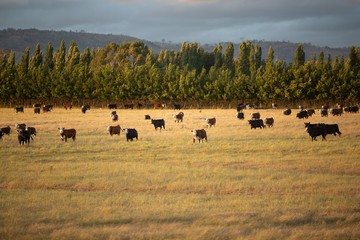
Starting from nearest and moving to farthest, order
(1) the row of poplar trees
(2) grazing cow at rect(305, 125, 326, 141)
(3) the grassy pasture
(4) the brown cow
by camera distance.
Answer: (3) the grassy pasture → (2) grazing cow at rect(305, 125, 326, 141) → (4) the brown cow → (1) the row of poplar trees

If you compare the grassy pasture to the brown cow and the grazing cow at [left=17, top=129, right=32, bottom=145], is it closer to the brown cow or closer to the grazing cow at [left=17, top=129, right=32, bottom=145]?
the grazing cow at [left=17, top=129, right=32, bottom=145]

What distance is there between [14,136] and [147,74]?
71940 mm

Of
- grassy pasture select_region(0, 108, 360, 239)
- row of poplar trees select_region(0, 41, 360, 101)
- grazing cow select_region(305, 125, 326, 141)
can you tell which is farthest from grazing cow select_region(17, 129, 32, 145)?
row of poplar trees select_region(0, 41, 360, 101)

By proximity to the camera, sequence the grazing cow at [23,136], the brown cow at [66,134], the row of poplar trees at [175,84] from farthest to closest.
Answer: the row of poplar trees at [175,84] → the brown cow at [66,134] → the grazing cow at [23,136]

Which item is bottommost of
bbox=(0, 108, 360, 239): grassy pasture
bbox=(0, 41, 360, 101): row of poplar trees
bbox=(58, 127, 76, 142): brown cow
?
bbox=(0, 108, 360, 239): grassy pasture

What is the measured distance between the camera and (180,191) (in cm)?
1310

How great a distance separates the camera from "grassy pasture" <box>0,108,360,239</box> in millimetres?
9273

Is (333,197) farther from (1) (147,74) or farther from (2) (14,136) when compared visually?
(1) (147,74)

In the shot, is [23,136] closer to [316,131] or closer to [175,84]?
[316,131]

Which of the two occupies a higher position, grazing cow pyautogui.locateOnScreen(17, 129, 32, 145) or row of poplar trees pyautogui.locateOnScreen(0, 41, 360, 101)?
row of poplar trees pyautogui.locateOnScreen(0, 41, 360, 101)

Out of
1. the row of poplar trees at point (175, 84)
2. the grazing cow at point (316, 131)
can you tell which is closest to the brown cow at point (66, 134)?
the grazing cow at point (316, 131)

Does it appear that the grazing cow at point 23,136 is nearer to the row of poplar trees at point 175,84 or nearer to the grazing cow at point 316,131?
the grazing cow at point 316,131

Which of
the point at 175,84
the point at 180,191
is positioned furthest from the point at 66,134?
the point at 175,84

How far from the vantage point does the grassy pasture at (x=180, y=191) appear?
927cm
